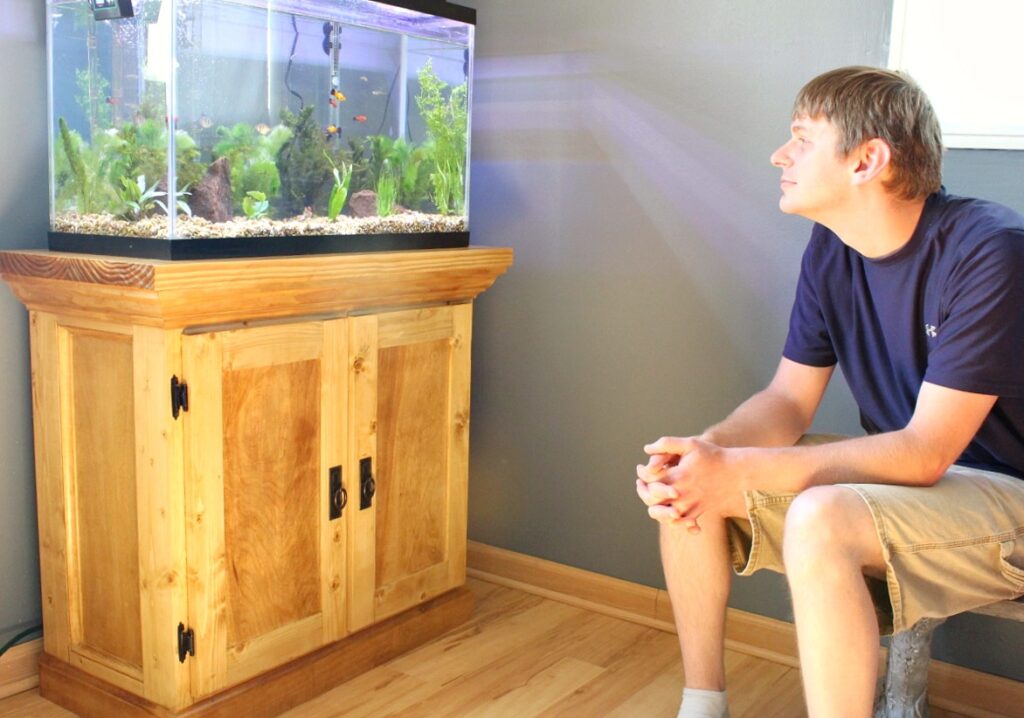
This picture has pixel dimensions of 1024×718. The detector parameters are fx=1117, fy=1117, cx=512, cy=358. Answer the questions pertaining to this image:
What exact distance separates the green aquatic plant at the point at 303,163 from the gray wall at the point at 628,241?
30.3 inches

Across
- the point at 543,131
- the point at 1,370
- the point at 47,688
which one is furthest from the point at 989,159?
the point at 47,688

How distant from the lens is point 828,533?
5.41 feet

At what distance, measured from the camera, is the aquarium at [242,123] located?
194 cm

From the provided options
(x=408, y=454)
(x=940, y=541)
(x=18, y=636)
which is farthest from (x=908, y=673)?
(x=18, y=636)

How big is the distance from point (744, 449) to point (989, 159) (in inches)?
33.7

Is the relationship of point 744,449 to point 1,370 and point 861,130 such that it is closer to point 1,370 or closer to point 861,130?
point 861,130

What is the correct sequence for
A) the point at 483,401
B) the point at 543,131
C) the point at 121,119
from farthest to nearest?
the point at 483,401 → the point at 543,131 → the point at 121,119

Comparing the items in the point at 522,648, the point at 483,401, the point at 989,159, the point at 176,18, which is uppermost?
the point at 176,18

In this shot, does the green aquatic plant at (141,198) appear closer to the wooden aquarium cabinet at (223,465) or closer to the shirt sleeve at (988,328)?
the wooden aquarium cabinet at (223,465)

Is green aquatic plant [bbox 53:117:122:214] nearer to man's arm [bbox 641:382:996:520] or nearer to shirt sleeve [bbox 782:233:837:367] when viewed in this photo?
man's arm [bbox 641:382:996:520]

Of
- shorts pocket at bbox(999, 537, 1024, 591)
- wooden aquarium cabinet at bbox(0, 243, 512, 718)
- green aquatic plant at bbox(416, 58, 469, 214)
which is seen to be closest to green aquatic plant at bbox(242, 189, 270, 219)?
wooden aquarium cabinet at bbox(0, 243, 512, 718)

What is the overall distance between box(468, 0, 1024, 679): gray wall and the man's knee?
Result: 748mm

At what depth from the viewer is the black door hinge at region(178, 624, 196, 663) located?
2.03 meters

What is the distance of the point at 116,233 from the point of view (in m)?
2.03
